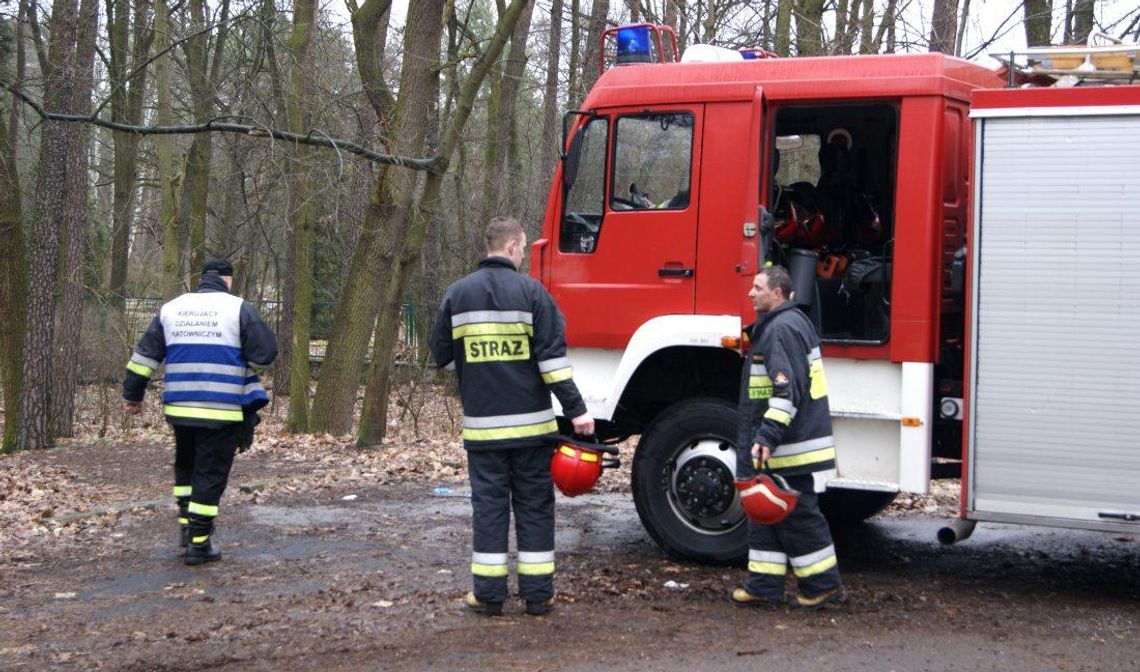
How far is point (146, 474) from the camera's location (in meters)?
11.8

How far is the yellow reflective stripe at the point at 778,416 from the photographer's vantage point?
19.0ft

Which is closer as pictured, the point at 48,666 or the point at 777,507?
the point at 48,666

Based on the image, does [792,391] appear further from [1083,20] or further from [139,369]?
[1083,20]

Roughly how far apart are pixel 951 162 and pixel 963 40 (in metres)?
10.9

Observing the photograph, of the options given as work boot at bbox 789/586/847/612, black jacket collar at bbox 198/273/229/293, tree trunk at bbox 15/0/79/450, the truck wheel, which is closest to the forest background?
tree trunk at bbox 15/0/79/450

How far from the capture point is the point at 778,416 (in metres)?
5.80

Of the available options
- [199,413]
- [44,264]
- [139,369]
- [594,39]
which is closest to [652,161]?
[199,413]

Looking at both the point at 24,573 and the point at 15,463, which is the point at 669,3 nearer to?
the point at 15,463

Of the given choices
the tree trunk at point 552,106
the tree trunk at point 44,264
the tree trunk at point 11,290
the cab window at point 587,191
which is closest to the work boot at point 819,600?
the cab window at point 587,191

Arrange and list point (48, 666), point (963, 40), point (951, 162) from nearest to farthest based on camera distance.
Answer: point (48, 666), point (951, 162), point (963, 40)

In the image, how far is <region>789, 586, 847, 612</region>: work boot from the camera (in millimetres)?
5984

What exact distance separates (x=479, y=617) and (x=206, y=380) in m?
2.33

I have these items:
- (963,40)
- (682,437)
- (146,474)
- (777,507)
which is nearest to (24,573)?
(682,437)

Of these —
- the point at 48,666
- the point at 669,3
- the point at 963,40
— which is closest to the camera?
the point at 48,666
